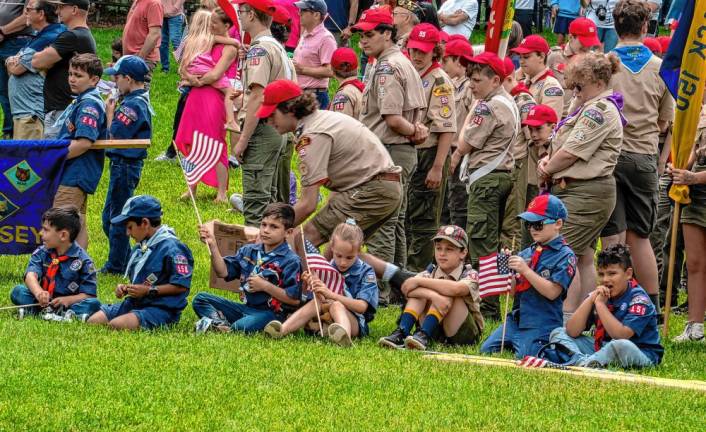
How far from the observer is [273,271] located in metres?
10.5

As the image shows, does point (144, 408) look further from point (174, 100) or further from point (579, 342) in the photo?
point (174, 100)

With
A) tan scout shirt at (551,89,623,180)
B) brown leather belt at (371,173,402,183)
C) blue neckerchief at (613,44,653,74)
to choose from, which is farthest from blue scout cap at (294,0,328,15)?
tan scout shirt at (551,89,623,180)

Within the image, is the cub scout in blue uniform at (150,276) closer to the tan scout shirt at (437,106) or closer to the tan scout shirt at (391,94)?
the tan scout shirt at (391,94)

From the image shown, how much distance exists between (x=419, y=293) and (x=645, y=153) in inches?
102

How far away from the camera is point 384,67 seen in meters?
11.9

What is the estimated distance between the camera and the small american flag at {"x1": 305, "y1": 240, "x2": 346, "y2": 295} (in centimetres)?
1045

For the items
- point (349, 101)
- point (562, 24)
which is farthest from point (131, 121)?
point (562, 24)

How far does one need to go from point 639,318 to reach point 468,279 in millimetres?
1382

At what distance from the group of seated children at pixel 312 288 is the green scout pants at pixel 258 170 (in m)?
1.84

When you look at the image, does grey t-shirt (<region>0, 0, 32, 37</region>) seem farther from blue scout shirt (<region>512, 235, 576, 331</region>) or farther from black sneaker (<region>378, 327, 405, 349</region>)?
blue scout shirt (<region>512, 235, 576, 331</region>)

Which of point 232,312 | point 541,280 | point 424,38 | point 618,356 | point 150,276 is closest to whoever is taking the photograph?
point 618,356

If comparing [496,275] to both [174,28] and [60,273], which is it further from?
[174,28]

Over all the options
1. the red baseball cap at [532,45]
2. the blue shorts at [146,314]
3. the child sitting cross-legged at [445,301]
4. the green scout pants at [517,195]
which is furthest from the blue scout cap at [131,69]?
the child sitting cross-legged at [445,301]

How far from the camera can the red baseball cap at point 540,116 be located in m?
12.1
